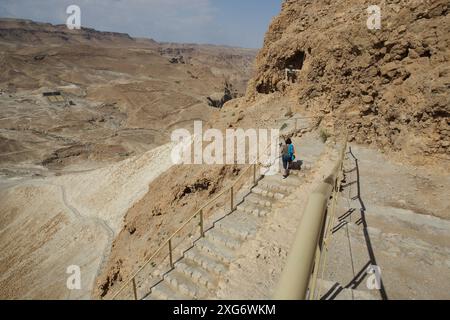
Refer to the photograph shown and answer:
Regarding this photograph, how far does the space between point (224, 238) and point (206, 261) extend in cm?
69

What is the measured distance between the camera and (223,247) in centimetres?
703

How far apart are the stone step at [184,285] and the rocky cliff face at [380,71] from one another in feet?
24.8

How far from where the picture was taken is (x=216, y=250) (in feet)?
22.6

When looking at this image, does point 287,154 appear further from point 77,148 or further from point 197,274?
point 77,148

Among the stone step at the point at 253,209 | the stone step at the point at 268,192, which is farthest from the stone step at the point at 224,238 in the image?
the stone step at the point at 268,192

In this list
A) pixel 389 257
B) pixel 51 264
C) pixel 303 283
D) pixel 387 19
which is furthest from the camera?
pixel 51 264

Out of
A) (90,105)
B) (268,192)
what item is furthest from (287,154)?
(90,105)

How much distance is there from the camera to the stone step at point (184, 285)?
622 centimetres

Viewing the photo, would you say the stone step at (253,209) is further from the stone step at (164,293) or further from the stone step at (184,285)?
the stone step at (164,293)

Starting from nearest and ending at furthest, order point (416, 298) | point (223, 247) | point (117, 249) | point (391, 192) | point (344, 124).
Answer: point (416, 298)
point (223, 247)
point (391, 192)
point (344, 124)
point (117, 249)

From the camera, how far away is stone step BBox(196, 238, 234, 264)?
6.62 metres

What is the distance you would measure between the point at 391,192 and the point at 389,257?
3.07m

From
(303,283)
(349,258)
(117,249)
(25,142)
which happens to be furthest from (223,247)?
(25,142)

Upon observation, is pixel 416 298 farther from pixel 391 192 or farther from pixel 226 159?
pixel 226 159
